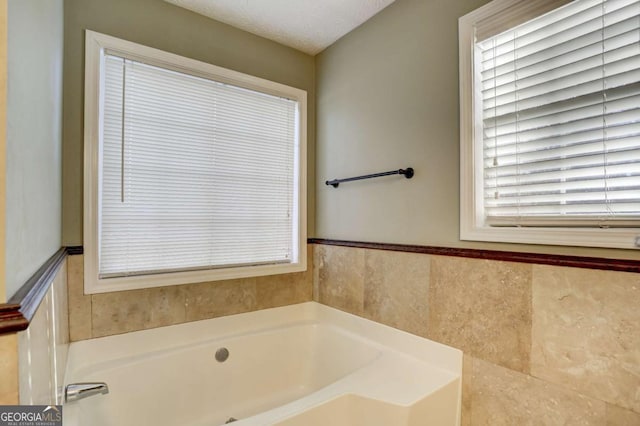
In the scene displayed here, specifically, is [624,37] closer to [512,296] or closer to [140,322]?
[512,296]

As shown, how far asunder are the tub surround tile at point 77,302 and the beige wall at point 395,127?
1.44m

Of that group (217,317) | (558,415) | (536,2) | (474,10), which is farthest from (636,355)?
(217,317)

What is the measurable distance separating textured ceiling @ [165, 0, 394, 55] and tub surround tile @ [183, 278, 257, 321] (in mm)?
1626

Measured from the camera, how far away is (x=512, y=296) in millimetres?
1336

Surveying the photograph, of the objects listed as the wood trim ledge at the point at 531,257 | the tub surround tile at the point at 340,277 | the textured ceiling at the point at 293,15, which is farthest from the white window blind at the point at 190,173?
the wood trim ledge at the point at 531,257

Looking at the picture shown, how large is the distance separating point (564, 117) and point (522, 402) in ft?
3.66

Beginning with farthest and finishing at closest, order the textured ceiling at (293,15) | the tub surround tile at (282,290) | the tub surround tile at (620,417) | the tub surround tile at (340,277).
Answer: the tub surround tile at (282,290) → the tub surround tile at (340,277) → the textured ceiling at (293,15) → the tub surround tile at (620,417)

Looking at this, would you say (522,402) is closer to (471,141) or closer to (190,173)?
(471,141)

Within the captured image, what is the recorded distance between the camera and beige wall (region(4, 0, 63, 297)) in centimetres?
63

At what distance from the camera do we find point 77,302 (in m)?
1.62

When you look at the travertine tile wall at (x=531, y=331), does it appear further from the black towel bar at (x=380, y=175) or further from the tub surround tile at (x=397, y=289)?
the black towel bar at (x=380, y=175)

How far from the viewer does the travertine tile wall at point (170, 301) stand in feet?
5.34

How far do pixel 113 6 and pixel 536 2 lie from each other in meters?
2.00

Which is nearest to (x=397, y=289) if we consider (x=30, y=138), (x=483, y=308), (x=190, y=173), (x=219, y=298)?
(x=483, y=308)
